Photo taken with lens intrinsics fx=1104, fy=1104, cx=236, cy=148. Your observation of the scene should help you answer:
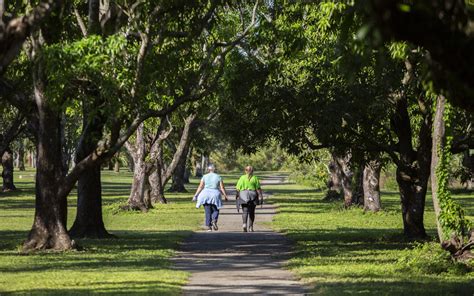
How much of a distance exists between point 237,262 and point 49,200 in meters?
4.36

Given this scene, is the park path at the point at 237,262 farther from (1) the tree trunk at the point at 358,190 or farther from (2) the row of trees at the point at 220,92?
(1) the tree trunk at the point at 358,190

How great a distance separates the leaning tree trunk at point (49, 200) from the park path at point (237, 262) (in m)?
2.40

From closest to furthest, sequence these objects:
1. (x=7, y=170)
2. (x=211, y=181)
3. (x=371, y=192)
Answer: (x=211, y=181) < (x=371, y=192) < (x=7, y=170)

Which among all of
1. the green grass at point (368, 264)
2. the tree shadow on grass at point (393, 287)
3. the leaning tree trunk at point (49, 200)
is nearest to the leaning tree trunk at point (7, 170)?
the green grass at point (368, 264)

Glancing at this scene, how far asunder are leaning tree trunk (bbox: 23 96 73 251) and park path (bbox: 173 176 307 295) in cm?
240

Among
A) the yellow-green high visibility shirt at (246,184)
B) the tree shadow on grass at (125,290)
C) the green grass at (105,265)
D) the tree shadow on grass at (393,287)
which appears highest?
the yellow-green high visibility shirt at (246,184)

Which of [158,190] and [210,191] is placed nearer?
[210,191]

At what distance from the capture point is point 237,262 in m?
19.0

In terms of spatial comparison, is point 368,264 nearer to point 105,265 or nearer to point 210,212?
point 105,265

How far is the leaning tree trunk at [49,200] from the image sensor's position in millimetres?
21188

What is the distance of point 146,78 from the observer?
21078 mm

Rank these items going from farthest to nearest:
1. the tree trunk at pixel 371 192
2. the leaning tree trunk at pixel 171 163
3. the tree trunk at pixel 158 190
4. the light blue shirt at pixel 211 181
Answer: the tree trunk at pixel 158 190
the leaning tree trunk at pixel 171 163
the tree trunk at pixel 371 192
the light blue shirt at pixel 211 181

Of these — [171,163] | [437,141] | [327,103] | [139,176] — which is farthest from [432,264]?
[171,163]

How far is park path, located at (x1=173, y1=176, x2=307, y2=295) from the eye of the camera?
14758 mm
